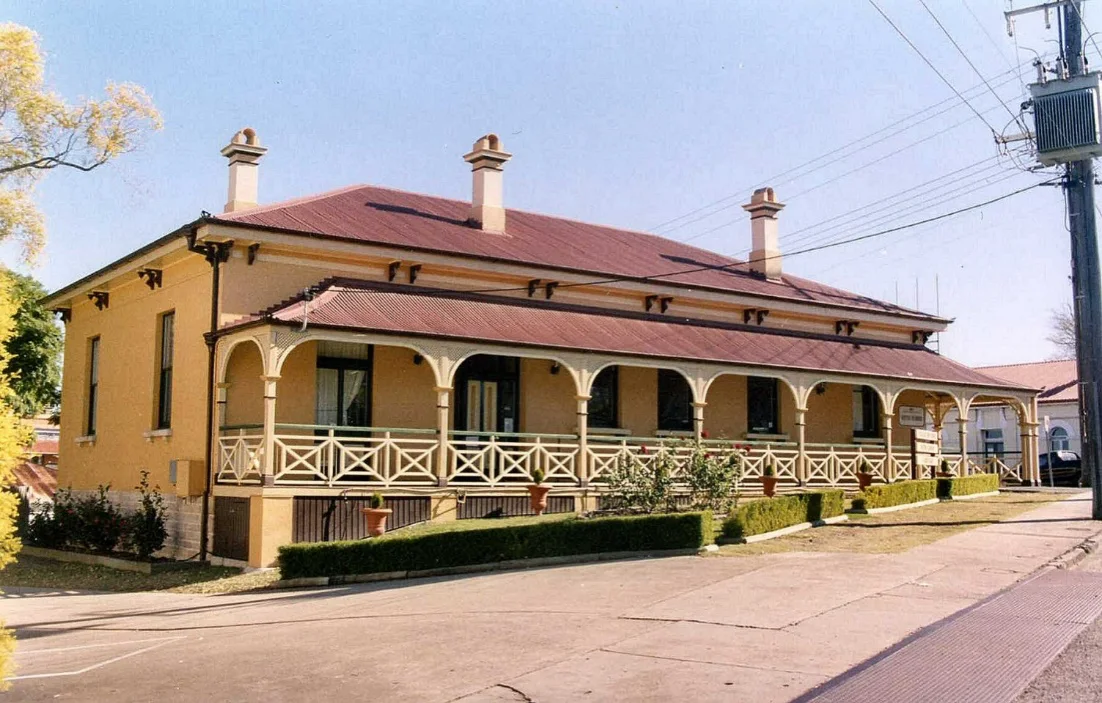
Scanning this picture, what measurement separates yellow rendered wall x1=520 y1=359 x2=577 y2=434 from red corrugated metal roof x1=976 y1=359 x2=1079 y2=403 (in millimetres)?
32255

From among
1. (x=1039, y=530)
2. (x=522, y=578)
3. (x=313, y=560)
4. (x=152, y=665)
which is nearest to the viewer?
(x=152, y=665)

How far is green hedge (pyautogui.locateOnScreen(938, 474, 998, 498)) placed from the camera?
2491 centimetres

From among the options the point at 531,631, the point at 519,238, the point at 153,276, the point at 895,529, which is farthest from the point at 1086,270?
the point at 153,276

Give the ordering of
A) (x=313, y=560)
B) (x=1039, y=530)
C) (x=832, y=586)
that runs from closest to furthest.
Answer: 1. (x=832, y=586)
2. (x=313, y=560)
3. (x=1039, y=530)

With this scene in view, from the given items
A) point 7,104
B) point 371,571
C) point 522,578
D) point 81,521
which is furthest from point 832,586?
point 7,104

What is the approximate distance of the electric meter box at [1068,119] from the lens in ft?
72.4

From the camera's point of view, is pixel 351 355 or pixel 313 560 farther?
pixel 351 355

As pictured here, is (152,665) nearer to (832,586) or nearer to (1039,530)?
(832,586)

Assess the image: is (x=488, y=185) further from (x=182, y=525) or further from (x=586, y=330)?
(x=182, y=525)

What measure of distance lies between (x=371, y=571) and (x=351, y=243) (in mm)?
7364

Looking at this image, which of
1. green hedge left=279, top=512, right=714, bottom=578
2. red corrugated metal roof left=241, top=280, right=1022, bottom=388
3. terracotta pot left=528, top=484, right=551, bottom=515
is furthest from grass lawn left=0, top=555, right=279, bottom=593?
terracotta pot left=528, top=484, right=551, bottom=515

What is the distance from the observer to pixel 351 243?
20.6 meters

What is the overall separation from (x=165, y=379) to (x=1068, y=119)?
1984cm

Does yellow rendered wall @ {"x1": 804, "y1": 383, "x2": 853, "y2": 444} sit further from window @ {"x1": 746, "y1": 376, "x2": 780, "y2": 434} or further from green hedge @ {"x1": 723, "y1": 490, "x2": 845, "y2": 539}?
green hedge @ {"x1": 723, "y1": 490, "x2": 845, "y2": 539}
